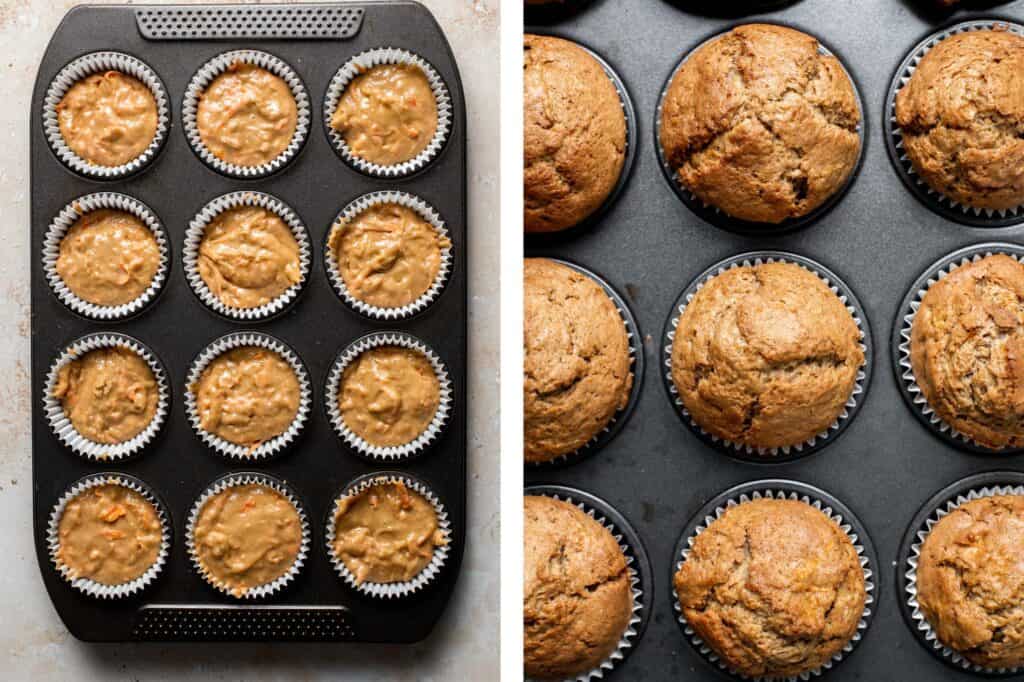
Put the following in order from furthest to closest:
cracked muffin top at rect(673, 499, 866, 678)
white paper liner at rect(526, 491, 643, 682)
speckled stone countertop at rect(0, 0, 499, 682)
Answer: speckled stone countertop at rect(0, 0, 499, 682) < white paper liner at rect(526, 491, 643, 682) < cracked muffin top at rect(673, 499, 866, 678)

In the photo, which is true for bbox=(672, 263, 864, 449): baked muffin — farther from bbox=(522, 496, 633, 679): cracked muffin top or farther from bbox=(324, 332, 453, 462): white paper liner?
bbox=(324, 332, 453, 462): white paper liner

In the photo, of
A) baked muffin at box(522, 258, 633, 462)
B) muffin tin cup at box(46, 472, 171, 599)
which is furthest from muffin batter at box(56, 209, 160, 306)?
baked muffin at box(522, 258, 633, 462)

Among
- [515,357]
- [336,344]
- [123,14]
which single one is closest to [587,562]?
[515,357]

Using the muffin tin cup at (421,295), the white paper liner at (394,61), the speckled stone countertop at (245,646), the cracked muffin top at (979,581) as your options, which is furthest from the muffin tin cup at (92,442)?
the cracked muffin top at (979,581)

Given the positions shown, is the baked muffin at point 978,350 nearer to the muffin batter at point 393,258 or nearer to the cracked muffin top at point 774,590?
the cracked muffin top at point 774,590

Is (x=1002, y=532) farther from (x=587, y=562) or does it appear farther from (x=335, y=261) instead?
(x=335, y=261)

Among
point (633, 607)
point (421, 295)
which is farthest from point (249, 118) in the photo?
point (633, 607)
